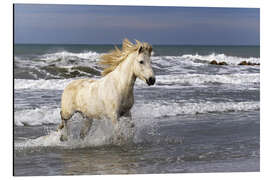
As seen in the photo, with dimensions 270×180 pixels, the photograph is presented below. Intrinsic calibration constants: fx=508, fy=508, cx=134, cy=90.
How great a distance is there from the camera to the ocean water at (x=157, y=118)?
5.57 metres

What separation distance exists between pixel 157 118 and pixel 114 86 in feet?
5.29

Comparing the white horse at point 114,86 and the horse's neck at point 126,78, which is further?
the horse's neck at point 126,78

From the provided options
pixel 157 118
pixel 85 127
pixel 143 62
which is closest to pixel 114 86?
pixel 143 62

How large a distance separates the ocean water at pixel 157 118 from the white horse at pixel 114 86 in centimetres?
18

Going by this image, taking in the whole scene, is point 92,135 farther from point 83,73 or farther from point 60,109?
point 83,73

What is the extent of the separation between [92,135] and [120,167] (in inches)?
40.6

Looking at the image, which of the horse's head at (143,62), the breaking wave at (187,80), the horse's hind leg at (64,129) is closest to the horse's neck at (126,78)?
the horse's head at (143,62)

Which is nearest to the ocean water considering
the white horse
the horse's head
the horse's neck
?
the white horse

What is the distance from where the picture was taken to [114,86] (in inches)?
234

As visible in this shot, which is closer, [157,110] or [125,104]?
[125,104]

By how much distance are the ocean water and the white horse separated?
181 mm

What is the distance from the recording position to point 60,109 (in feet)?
22.5

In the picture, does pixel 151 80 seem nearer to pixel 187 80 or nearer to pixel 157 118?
pixel 157 118

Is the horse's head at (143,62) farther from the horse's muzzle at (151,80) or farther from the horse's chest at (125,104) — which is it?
the horse's chest at (125,104)
